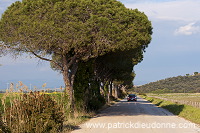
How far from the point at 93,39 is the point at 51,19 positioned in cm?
318

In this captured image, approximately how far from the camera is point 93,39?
954 inches

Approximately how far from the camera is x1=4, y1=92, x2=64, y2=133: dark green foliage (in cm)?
1417

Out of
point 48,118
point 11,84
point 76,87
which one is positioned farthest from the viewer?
point 76,87

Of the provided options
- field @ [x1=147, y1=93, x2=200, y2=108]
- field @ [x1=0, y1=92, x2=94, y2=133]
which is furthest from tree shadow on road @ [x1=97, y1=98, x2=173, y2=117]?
field @ [x1=0, y1=92, x2=94, y2=133]

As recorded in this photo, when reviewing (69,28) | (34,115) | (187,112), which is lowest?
(187,112)

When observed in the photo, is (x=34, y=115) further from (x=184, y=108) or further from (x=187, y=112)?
(x=184, y=108)

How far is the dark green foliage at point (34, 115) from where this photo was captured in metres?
14.2

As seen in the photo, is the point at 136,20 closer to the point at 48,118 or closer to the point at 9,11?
the point at 9,11

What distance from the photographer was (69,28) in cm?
2302

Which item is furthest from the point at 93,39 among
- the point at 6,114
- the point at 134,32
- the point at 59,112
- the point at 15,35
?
the point at 6,114

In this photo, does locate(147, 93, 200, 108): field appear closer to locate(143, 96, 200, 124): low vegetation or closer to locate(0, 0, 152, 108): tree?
locate(143, 96, 200, 124): low vegetation

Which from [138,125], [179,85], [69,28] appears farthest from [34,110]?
[179,85]

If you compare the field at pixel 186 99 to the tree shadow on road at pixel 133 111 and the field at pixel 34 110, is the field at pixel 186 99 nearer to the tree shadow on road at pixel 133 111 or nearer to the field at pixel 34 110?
the tree shadow on road at pixel 133 111

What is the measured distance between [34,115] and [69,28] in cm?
924
